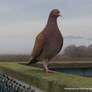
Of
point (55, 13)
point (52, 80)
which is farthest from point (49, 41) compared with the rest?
point (52, 80)

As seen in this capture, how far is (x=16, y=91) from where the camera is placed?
16.7ft

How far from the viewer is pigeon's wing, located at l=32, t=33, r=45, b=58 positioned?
15.6 ft

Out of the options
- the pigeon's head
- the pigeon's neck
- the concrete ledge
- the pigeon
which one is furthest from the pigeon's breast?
the concrete ledge

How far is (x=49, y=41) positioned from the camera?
468cm

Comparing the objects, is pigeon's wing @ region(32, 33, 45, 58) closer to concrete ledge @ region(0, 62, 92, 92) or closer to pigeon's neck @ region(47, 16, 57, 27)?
pigeon's neck @ region(47, 16, 57, 27)

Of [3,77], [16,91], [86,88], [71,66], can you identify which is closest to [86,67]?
[71,66]

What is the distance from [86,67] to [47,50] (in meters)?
6.07

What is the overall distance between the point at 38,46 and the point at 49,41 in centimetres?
28

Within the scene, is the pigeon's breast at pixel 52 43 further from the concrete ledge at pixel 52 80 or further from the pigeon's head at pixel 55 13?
the concrete ledge at pixel 52 80

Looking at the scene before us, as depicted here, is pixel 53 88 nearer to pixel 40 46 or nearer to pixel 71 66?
pixel 40 46

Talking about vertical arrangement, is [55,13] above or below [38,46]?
above

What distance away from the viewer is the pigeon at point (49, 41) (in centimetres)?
469

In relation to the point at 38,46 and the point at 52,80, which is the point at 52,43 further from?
the point at 52,80

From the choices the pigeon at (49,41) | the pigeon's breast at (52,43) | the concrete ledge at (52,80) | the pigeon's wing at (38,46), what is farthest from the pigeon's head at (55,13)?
the concrete ledge at (52,80)
